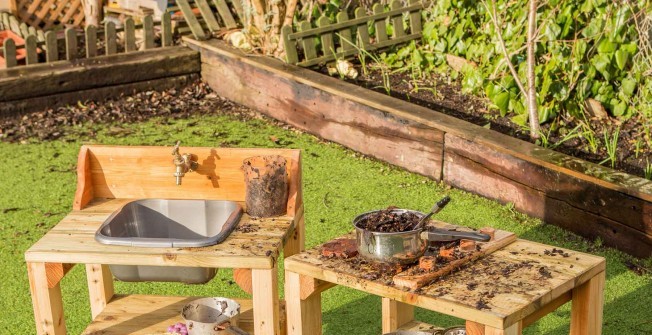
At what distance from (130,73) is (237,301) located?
4514mm

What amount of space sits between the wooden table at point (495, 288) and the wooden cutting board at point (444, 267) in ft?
0.08

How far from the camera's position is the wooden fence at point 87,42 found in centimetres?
841

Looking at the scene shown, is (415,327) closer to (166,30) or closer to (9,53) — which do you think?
(9,53)

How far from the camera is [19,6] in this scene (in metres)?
10.5

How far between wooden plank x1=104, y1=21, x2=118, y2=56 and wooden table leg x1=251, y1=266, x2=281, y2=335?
5.30 metres

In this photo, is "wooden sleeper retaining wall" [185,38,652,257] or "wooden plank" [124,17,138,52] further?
"wooden plank" [124,17,138,52]

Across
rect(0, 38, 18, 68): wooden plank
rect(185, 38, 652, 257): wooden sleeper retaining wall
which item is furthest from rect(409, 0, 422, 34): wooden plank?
rect(0, 38, 18, 68): wooden plank

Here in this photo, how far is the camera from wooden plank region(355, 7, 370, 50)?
8555mm

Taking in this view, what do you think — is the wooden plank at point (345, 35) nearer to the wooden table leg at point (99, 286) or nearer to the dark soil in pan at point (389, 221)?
the wooden table leg at point (99, 286)

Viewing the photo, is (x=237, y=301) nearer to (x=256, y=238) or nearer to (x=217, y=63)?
(x=256, y=238)

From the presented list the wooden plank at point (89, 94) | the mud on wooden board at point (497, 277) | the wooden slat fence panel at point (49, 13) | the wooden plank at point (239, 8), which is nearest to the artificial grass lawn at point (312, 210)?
the wooden plank at point (89, 94)

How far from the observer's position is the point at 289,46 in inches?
324

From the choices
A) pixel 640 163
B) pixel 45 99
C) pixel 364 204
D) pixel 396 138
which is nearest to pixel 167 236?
pixel 364 204

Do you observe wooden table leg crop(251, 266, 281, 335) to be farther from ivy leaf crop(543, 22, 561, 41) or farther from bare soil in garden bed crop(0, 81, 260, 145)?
bare soil in garden bed crop(0, 81, 260, 145)
